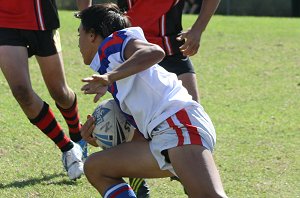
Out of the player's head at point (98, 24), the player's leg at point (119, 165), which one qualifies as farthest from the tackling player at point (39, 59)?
the player's leg at point (119, 165)

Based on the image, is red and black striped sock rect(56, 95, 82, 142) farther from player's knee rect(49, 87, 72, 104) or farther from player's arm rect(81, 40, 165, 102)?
player's arm rect(81, 40, 165, 102)

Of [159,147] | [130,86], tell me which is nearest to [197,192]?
[159,147]

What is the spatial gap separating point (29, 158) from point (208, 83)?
4920 mm

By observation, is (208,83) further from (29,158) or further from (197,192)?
(197,192)

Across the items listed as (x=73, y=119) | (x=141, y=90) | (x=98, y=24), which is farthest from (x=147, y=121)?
(x=73, y=119)

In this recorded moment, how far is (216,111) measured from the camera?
9492mm

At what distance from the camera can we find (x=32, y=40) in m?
6.50

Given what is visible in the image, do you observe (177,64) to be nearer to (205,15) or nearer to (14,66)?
(205,15)

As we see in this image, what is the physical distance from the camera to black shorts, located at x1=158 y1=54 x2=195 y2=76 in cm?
592

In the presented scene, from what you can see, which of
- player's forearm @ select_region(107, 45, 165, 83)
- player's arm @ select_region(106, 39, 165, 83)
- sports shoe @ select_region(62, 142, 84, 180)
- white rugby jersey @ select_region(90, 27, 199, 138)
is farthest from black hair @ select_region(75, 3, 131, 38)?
sports shoe @ select_region(62, 142, 84, 180)

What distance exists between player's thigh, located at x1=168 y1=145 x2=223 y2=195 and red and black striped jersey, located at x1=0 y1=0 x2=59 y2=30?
234cm

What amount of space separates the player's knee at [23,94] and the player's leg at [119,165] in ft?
5.38

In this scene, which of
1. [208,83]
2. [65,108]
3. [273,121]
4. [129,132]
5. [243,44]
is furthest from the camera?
[243,44]

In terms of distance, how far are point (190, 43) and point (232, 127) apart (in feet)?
9.65
